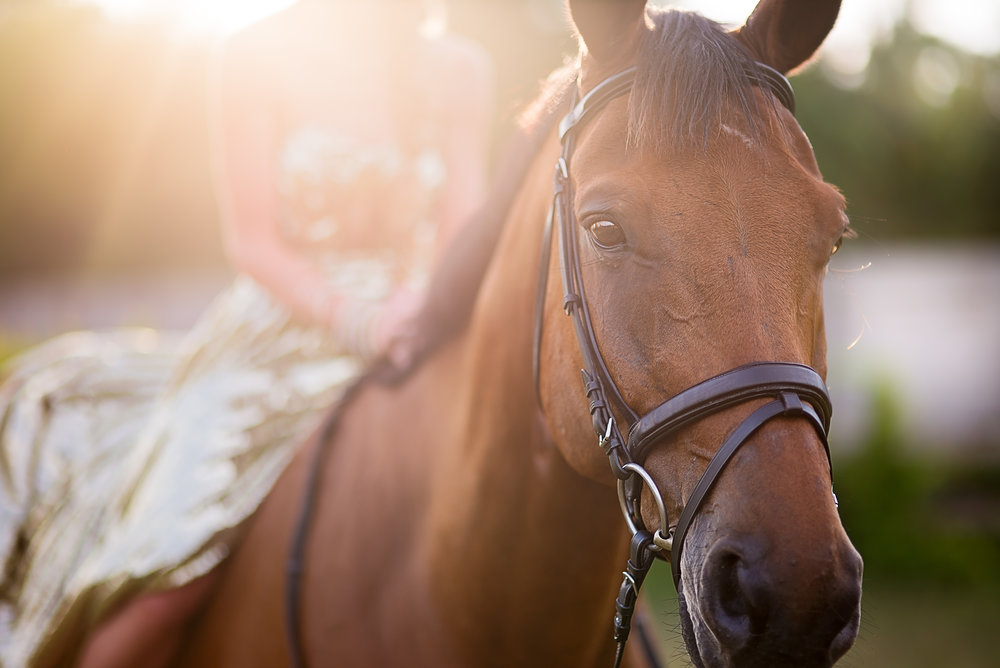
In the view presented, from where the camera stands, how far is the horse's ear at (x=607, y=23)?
1.52 metres

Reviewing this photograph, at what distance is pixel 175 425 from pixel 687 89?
1.99 metres

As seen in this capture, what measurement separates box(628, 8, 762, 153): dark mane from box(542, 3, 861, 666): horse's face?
26mm

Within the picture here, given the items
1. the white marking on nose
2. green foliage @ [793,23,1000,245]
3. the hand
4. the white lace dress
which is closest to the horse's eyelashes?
the white marking on nose

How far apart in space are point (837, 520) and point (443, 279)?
1.23 m

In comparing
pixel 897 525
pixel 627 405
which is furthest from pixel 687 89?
pixel 897 525

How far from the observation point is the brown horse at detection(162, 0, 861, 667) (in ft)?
3.99

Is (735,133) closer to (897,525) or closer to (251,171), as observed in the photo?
(251,171)

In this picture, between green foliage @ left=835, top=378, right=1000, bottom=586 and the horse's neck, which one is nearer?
the horse's neck

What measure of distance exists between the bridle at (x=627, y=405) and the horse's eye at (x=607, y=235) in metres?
0.09

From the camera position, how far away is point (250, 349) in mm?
2764

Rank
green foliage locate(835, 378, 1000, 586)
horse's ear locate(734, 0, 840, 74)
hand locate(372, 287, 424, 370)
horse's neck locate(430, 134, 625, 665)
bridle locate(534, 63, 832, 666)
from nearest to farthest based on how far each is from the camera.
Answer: bridle locate(534, 63, 832, 666), horse's ear locate(734, 0, 840, 74), horse's neck locate(430, 134, 625, 665), hand locate(372, 287, 424, 370), green foliage locate(835, 378, 1000, 586)

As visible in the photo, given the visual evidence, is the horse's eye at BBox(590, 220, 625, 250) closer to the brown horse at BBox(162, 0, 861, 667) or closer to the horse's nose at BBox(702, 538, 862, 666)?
the brown horse at BBox(162, 0, 861, 667)

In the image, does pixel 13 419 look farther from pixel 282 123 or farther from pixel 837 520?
pixel 837 520

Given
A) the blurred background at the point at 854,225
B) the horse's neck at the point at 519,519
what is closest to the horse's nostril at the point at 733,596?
the horse's neck at the point at 519,519
